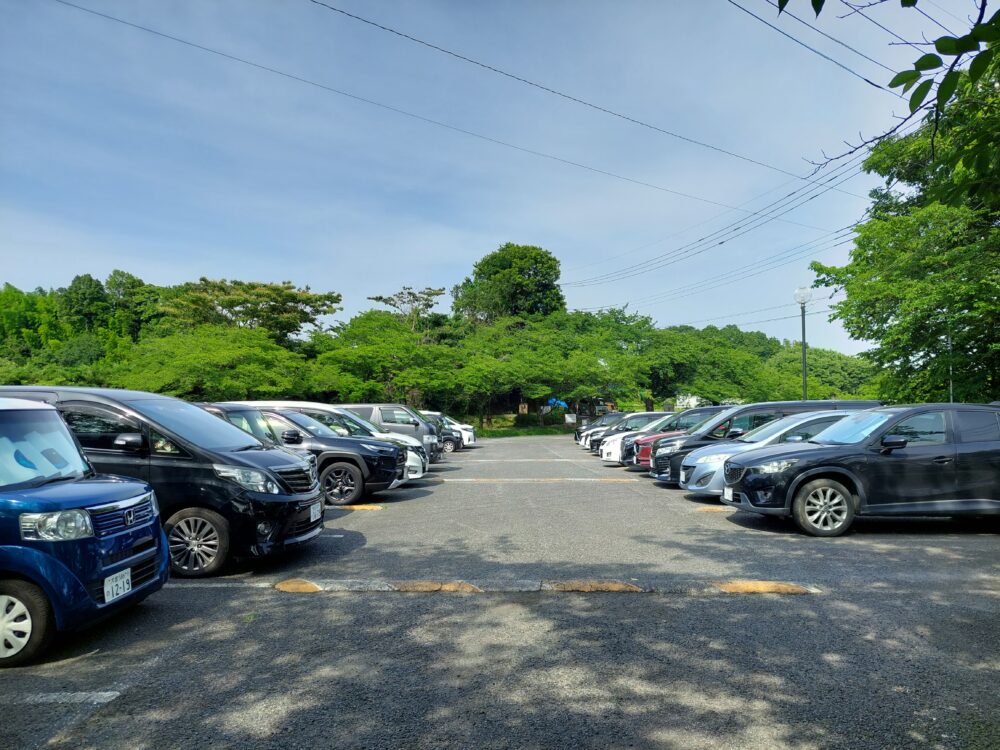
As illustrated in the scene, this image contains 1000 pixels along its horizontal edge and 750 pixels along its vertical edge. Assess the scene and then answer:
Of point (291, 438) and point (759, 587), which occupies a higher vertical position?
point (291, 438)

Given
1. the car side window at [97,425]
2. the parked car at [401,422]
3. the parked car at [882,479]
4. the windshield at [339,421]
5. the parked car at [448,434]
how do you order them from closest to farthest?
the car side window at [97,425]
the parked car at [882,479]
the windshield at [339,421]
the parked car at [401,422]
the parked car at [448,434]

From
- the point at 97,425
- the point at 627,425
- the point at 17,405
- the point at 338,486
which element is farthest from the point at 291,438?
the point at 627,425

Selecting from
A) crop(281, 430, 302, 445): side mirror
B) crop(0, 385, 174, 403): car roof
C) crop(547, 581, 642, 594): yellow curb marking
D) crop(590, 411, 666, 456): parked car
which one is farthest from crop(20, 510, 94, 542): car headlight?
crop(590, 411, 666, 456): parked car

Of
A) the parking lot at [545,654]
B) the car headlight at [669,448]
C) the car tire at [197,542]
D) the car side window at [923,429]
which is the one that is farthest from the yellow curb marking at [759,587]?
the car headlight at [669,448]

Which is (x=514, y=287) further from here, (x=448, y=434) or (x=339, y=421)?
(x=339, y=421)

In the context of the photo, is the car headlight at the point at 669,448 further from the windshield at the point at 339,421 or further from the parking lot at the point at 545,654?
the windshield at the point at 339,421

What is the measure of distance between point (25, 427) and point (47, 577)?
1.26m

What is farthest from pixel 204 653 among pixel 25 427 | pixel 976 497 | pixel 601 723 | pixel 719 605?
pixel 976 497

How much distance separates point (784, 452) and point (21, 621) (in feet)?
25.8

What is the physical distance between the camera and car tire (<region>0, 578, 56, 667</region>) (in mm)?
3979

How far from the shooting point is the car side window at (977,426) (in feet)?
27.1

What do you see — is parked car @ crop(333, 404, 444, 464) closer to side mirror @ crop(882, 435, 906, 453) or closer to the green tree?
side mirror @ crop(882, 435, 906, 453)

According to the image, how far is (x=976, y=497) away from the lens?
318 inches

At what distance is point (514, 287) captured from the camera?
2502 inches
